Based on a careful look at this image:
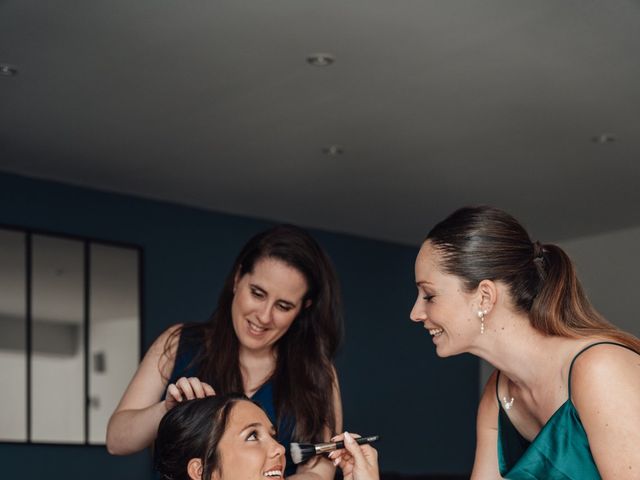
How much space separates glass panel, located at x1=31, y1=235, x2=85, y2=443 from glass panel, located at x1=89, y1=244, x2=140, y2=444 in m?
0.09

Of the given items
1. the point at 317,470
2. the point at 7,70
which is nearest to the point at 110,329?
the point at 7,70

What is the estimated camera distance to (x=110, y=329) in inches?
255

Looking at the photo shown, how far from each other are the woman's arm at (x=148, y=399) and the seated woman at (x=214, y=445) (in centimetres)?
4

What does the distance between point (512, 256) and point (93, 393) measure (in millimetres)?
4609

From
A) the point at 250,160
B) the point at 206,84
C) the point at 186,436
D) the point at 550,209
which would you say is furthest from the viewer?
the point at 550,209

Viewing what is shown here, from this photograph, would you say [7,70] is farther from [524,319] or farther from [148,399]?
[524,319]

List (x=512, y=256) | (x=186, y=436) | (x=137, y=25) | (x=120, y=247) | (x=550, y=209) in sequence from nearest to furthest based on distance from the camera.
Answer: (x=512, y=256)
(x=186, y=436)
(x=137, y=25)
(x=120, y=247)
(x=550, y=209)

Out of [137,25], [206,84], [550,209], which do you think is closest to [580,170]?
[550,209]

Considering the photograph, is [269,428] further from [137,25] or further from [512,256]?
[137,25]

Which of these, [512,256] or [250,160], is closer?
[512,256]

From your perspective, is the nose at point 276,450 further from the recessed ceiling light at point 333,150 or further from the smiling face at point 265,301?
the recessed ceiling light at point 333,150

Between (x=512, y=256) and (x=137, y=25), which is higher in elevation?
(x=137, y=25)

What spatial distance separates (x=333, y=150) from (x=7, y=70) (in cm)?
188

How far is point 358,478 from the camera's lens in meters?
2.30
